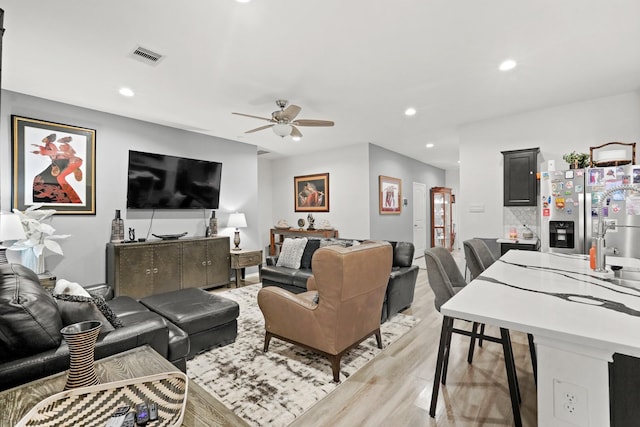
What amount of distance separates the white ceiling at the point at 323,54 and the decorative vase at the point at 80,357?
6.92 ft

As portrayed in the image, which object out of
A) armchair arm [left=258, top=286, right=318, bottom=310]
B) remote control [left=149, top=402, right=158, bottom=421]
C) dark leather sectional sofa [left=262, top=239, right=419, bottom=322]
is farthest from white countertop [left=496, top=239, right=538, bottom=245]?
remote control [left=149, top=402, right=158, bottom=421]

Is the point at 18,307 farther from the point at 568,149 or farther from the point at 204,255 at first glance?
the point at 568,149

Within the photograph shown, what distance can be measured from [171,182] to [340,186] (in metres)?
3.29

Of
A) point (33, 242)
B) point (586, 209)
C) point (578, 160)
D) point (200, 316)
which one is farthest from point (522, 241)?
point (33, 242)

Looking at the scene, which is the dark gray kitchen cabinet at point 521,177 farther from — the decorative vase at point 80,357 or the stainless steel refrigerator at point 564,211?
the decorative vase at point 80,357

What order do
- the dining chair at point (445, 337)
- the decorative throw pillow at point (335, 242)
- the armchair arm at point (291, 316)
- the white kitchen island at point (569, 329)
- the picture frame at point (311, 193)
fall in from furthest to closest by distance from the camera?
the picture frame at point (311, 193), the decorative throw pillow at point (335, 242), the armchair arm at point (291, 316), the dining chair at point (445, 337), the white kitchen island at point (569, 329)

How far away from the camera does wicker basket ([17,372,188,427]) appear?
0.84 m

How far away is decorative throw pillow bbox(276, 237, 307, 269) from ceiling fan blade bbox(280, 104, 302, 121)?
1.81 meters

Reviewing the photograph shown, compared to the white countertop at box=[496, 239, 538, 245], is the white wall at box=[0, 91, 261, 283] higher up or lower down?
higher up

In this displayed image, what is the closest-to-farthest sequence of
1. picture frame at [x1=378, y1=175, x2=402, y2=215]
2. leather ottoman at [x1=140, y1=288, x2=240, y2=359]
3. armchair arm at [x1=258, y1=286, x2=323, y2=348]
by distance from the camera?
armchair arm at [x1=258, y1=286, x2=323, y2=348]
leather ottoman at [x1=140, y1=288, x2=240, y2=359]
picture frame at [x1=378, y1=175, x2=402, y2=215]

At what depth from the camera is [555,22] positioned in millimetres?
2268

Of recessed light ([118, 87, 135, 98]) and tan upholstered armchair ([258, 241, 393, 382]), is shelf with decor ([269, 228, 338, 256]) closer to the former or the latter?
tan upholstered armchair ([258, 241, 393, 382])

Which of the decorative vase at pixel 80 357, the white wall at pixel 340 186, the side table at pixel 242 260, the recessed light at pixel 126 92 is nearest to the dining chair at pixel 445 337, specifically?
the decorative vase at pixel 80 357

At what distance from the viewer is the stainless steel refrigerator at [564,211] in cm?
347
